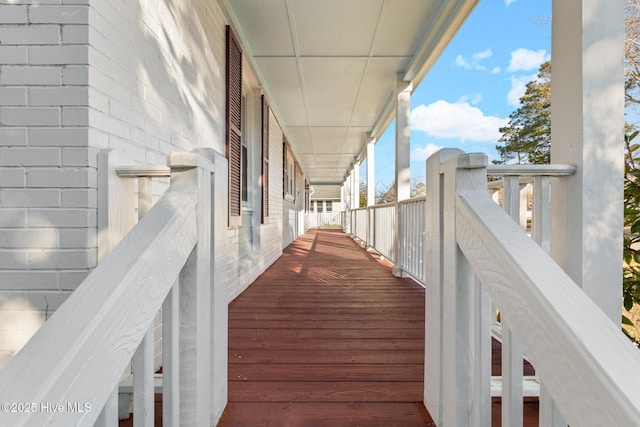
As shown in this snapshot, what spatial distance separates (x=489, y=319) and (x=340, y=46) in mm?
3358

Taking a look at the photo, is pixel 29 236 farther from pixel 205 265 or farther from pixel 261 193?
pixel 261 193

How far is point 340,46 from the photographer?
3523mm

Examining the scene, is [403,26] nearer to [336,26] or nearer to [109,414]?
[336,26]

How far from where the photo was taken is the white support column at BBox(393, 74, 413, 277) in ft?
13.8

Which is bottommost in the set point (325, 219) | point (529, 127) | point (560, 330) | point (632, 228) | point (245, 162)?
point (325, 219)

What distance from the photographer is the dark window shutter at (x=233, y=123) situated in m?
2.95

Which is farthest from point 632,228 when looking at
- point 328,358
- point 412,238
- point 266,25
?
point 266,25

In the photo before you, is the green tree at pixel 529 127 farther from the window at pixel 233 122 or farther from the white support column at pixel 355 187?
the window at pixel 233 122

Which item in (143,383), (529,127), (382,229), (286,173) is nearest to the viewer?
(143,383)

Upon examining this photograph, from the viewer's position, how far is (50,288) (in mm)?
1292

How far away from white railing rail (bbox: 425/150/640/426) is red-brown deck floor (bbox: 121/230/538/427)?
0.28 meters

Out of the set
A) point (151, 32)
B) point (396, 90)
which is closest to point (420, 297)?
point (396, 90)

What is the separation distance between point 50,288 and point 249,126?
343cm

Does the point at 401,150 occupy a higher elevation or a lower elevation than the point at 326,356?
higher
